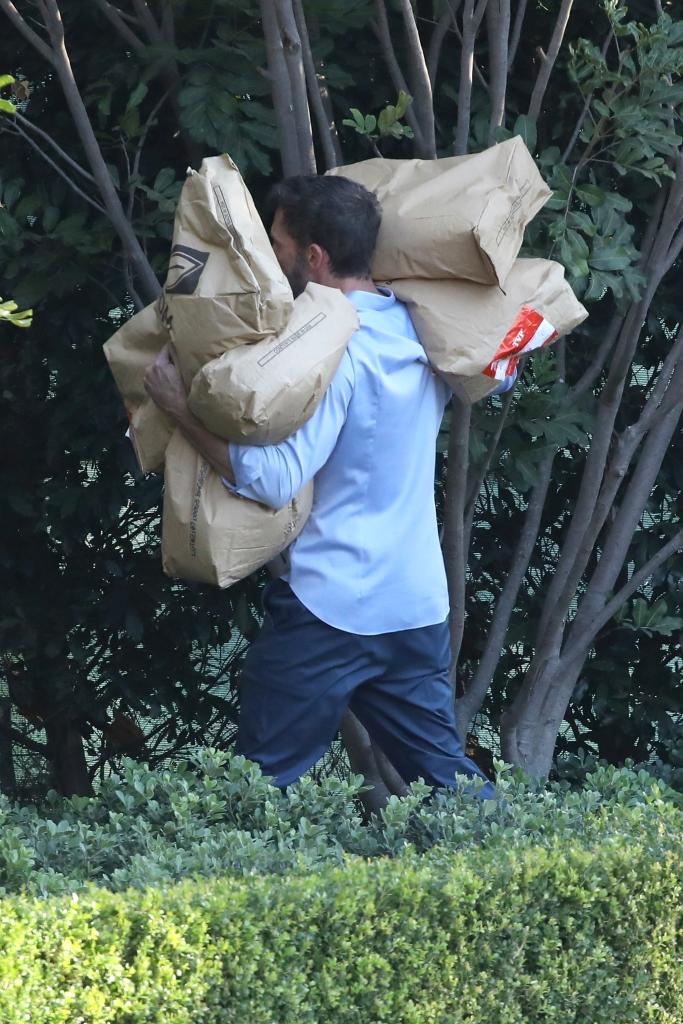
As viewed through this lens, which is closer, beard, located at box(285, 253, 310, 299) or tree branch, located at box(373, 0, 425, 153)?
beard, located at box(285, 253, 310, 299)

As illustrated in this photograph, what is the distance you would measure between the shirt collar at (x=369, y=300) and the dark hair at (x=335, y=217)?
0.06 meters

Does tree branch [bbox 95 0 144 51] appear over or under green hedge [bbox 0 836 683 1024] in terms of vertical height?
over

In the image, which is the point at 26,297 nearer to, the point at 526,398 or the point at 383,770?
the point at 526,398

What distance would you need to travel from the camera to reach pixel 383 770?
163 inches

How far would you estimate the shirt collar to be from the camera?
3215 mm

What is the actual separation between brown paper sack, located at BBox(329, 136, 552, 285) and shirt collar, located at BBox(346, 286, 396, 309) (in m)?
0.08

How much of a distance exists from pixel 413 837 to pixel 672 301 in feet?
8.03

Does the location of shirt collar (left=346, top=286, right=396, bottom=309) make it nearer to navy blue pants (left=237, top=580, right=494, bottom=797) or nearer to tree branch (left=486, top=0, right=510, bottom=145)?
→ navy blue pants (left=237, top=580, right=494, bottom=797)

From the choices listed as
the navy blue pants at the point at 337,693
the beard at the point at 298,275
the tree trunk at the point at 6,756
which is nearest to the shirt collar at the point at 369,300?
the beard at the point at 298,275

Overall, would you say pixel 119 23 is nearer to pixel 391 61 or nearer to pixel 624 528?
pixel 391 61

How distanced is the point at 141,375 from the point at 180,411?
21 centimetres

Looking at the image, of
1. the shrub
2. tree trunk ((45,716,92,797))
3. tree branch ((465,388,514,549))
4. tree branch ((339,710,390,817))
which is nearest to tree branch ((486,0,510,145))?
tree branch ((465,388,514,549))

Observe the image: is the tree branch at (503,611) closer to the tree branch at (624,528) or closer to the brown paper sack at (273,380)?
the tree branch at (624,528)

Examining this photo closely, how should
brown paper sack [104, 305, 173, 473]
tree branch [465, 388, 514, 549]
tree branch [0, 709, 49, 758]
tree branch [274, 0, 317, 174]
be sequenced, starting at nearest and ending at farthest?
brown paper sack [104, 305, 173, 473], tree branch [274, 0, 317, 174], tree branch [465, 388, 514, 549], tree branch [0, 709, 49, 758]
